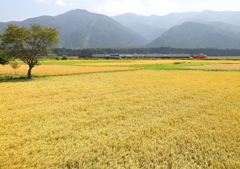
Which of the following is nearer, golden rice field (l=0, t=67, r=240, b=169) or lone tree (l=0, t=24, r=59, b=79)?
golden rice field (l=0, t=67, r=240, b=169)

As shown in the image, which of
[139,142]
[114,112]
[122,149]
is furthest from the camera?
[114,112]

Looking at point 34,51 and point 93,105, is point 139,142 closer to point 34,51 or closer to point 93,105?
point 93,105

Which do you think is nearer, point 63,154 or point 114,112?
point 63,154

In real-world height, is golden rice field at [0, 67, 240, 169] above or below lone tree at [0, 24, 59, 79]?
below

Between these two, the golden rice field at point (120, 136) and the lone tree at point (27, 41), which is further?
the lone tree at point (27, 41)

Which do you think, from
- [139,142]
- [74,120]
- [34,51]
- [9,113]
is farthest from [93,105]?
[34,51]

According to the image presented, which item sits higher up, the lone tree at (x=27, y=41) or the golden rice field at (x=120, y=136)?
the lone tree at (x=27, y=41)

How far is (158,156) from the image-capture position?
6.45 metres

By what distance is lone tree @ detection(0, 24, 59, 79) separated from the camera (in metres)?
29.8

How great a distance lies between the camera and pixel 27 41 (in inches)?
1233

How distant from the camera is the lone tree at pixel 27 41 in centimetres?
2981

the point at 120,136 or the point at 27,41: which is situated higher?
the point at 27,41

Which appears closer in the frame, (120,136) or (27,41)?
(120,136)

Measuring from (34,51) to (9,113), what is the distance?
23.3 meters
